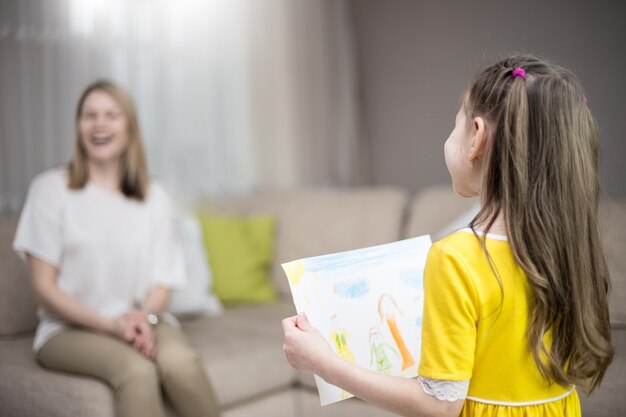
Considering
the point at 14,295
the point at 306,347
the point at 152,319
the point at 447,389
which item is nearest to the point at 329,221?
the point at 152,319

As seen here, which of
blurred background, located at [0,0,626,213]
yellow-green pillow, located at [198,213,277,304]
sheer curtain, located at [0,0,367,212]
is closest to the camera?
blurred background, located at [0,0,626,213]

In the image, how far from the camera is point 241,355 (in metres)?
2.10

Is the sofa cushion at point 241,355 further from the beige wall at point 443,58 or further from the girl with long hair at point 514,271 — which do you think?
the girl with long hair at point 514,271

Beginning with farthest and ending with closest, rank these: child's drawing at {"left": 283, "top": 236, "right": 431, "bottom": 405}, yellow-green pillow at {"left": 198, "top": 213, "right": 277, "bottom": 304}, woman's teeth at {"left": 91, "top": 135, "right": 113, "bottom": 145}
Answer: yellow-green pillow at {"left": 198, "top": 213, "right": 277, "bottom": 304} → woman's teeth at {"left": 91, "top": 135, "right": 113, "bottom": 145} → child's drawing at {"left": 283, "top": 236, "right": 431, "bottom": 405}

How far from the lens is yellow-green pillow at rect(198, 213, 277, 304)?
8.84 ft

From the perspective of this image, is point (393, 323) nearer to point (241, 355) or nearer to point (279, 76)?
point (241, 355)

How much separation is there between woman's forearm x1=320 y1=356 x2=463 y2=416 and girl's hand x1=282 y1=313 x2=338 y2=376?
0.03 metres

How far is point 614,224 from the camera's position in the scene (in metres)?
2.03

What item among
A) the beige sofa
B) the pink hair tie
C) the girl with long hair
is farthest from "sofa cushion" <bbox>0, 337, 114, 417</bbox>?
the pink hair tie

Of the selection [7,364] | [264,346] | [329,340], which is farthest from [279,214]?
[329,340]

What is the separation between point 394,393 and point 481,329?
5.7 inches

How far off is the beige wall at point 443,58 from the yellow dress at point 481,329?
3.19ft

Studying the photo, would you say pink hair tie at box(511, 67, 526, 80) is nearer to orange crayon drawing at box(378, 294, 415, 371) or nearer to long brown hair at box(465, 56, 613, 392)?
long brown hair at box(465, 56, 613, 392)

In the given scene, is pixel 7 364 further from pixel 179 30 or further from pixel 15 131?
pixel 179 30
